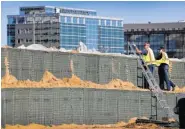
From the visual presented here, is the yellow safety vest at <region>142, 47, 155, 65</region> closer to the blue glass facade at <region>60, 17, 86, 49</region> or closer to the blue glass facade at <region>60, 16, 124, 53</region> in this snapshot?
the blue glass facade at <region>60, 17, 86, 49</region>

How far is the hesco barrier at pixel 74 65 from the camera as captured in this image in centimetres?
1694

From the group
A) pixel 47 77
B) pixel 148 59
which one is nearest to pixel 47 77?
pixel 47 77

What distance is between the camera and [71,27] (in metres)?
153

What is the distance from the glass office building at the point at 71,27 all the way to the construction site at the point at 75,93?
103m

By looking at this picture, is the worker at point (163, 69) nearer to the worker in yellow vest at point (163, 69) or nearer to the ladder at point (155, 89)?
the worker in yellow vest at point (163, 69)

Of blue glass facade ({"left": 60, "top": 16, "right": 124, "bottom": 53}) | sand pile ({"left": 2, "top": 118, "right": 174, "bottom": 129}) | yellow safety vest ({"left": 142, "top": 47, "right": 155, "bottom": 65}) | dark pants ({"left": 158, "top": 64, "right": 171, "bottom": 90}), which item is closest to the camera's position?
sand pile ({"left": 2, "top": 118, "right": 174, "bottom": 129})

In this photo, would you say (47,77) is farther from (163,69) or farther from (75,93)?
(163,69)

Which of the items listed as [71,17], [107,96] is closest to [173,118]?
[107,96]

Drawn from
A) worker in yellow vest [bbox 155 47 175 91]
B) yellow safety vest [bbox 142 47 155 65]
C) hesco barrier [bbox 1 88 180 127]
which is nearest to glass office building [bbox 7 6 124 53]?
worker in yellow vest [bbox 155 47 175 91]

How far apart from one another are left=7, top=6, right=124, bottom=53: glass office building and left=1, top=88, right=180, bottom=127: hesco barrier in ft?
340

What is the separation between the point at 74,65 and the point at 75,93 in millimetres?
1674

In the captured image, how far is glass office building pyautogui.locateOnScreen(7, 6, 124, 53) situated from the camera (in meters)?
132

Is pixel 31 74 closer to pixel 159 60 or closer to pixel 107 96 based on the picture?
pixel 107 96

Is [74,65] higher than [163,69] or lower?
higher
